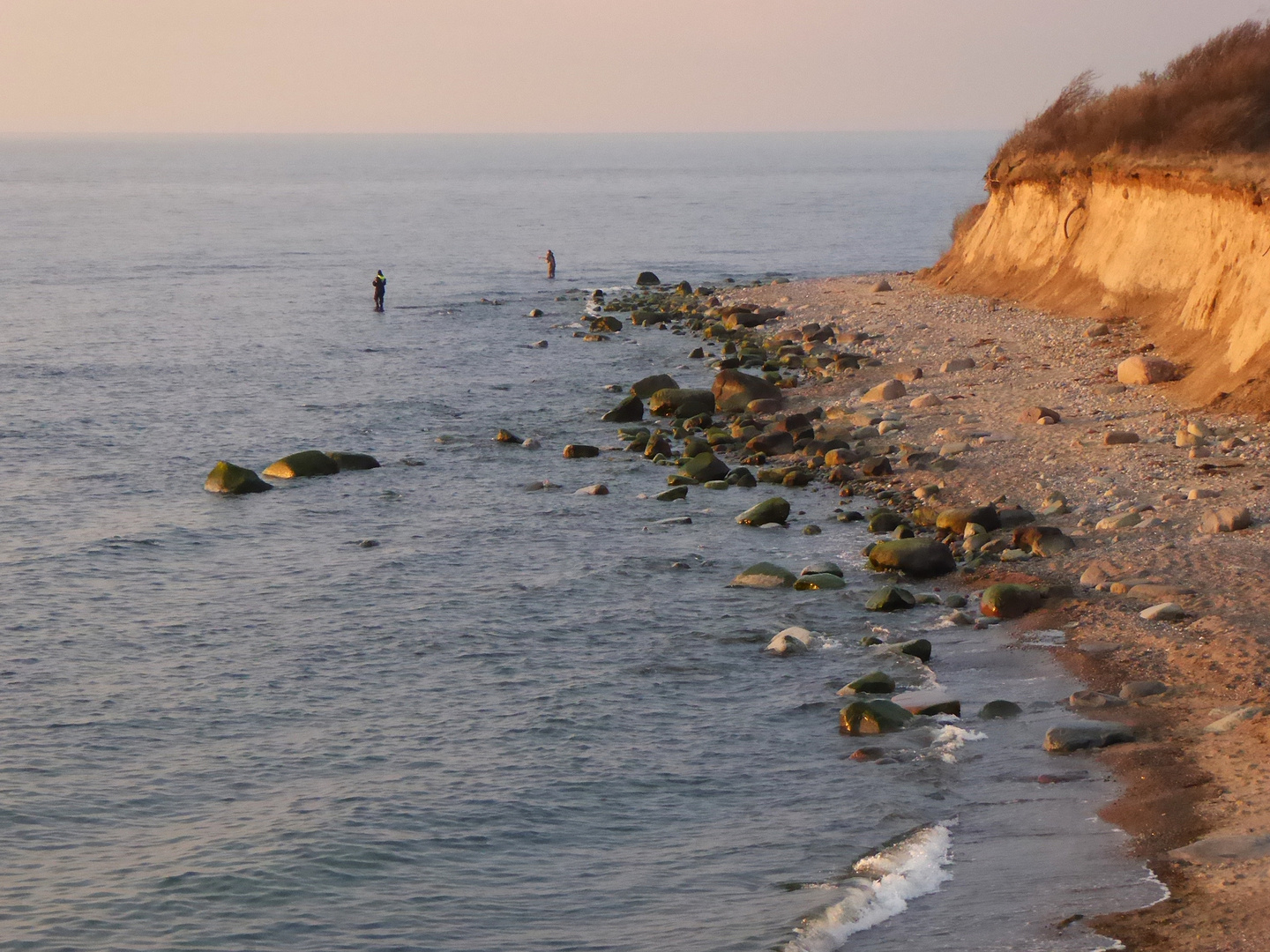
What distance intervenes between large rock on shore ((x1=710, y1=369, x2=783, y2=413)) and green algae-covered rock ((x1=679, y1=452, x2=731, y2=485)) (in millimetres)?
6115

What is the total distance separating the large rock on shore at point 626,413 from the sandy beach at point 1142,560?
4.46 m

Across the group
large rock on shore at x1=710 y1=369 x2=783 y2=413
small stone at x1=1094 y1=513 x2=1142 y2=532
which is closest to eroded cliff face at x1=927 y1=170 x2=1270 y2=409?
small stone at x1=1094 y1=513 x2=1142 y2=532

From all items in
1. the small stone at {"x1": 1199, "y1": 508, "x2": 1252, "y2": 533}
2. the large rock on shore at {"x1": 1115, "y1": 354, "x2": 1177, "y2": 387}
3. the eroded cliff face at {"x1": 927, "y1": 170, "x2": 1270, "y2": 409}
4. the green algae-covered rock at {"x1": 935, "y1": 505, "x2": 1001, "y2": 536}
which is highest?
the eroded cliff face at {"x1": 927, "y1": 170, "x2": 1270, "y2": 409}

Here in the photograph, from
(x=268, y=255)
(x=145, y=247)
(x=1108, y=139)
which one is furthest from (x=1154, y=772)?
(x=145, y=247)

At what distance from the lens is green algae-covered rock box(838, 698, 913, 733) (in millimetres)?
16484

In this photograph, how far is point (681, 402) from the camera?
36.2 meters

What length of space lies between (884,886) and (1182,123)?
31445mm

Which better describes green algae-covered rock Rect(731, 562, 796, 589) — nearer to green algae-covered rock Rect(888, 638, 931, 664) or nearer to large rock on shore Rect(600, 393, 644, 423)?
green algae-covered rock Rect(888, 638, 931, 664)

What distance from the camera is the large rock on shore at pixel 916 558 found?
22047 millimetres

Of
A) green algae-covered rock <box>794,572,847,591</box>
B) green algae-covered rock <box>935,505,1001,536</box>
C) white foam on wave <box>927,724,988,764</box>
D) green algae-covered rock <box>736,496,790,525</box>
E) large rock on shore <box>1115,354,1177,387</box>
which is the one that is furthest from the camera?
large rock on shore <box>1115,354,1177,387</box>

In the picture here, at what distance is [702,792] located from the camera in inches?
605

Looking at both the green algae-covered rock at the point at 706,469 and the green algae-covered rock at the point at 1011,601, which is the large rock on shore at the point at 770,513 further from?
the green algae-covered rock at the point at 1011,601

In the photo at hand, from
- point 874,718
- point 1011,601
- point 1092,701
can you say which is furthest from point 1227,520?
point 874,718

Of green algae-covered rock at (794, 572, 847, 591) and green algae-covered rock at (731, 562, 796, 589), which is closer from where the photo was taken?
green algae-covered rock at (794, 572, 847, 591)
